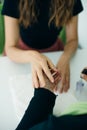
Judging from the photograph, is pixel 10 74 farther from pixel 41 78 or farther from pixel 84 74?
pixel 84 74

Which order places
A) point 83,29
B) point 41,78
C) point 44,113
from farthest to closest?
point 83,29 → point 41,78 → point 44,113

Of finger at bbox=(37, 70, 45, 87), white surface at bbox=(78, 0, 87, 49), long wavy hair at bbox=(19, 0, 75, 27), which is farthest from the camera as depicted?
white surface at bbox=(78, 0, 87, 49)

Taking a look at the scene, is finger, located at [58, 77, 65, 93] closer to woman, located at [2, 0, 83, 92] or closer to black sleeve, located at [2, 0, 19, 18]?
woman, located at [2, 0, 83, 92]

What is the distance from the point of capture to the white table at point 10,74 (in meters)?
0.81

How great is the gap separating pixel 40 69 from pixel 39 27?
361 millimetres

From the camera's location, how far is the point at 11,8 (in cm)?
109

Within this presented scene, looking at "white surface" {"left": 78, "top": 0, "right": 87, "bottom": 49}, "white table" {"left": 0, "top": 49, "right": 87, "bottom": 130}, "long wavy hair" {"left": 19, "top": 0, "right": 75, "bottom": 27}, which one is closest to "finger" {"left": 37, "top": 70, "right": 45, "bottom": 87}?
"white table" {"left": 0, "top": 49, "right": 87, "bottom": 130}

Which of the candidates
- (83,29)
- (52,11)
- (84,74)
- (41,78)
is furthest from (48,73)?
(83,29)

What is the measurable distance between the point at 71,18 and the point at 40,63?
0.36 m

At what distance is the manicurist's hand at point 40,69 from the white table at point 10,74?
76 mm

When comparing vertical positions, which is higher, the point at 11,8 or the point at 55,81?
the point at 11,8

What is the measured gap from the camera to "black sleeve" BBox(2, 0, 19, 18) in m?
1.08

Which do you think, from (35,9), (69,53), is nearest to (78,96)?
(69,53)

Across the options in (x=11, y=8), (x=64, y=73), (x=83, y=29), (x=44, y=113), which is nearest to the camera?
(x=44, y=113)
